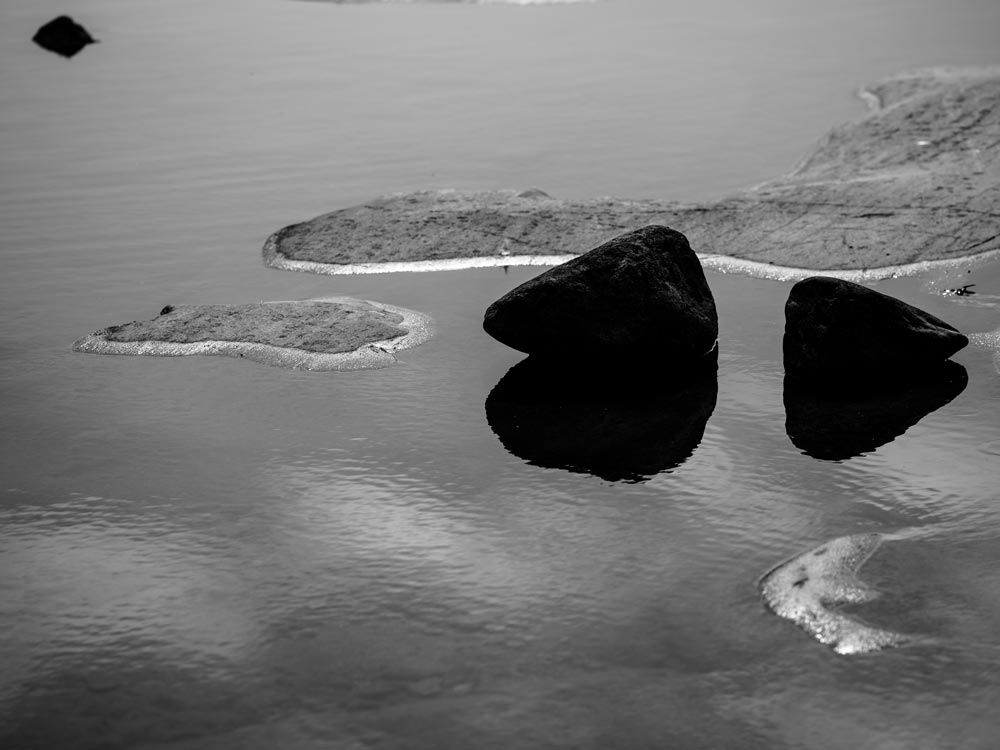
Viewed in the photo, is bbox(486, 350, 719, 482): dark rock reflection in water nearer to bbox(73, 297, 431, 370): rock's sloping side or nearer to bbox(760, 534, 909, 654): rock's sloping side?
bbox(73, 297, 431, 370): rock's sloping side

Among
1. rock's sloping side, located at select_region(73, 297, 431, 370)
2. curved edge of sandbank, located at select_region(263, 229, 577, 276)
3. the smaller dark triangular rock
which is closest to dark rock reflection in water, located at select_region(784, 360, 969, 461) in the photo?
rock's sloping side, located at select_region(73, 297, 431, 370)

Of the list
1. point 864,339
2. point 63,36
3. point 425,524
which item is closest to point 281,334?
point 425,524

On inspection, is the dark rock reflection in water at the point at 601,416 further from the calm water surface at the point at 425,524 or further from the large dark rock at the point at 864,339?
the large dark rock at the point at 864,339

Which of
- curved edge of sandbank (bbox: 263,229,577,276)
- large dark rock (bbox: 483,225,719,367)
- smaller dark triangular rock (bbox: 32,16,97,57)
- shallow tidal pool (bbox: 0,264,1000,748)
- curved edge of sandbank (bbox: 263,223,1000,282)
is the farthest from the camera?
smaller dark triangular rock (bbox: 32,16,97,57)

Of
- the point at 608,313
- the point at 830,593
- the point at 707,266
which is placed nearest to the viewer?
the point at 830,593

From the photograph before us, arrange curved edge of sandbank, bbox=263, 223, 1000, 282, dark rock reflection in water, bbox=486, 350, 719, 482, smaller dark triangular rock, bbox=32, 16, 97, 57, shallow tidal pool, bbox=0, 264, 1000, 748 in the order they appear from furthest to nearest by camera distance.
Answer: smaller dark triangular rock, bbox=32, 16, 97, 57 < curved edge of sandbank, bbox=263, 223, 1000, 282 < dark rock reflection in water, bbox=486, 350, 719, 482 < shallow tidal pool, bbox=0, 264, 1000, 748

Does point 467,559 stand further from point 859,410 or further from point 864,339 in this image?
point 864,339
